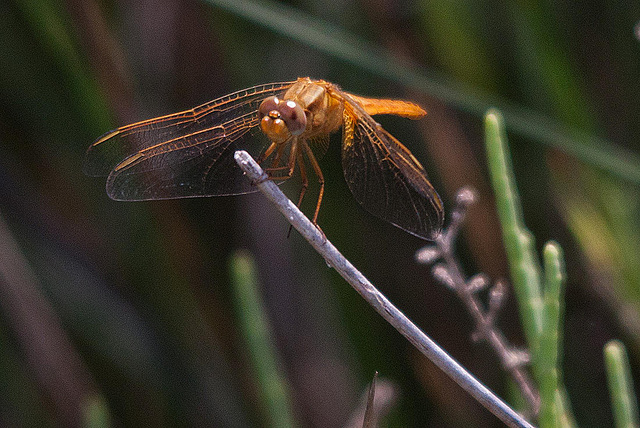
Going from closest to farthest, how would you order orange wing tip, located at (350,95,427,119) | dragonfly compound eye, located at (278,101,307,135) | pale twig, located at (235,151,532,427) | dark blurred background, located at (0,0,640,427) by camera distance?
pale twig, located at (235,151,532,427) < dragonfly compound eye, located at (278,101,307,135) < orange wing tip, located at (350,95,427,119) < dark blurred background, located at (0,0,640,427)

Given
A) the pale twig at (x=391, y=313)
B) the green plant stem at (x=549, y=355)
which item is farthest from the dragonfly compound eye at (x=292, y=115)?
the green plant stem at (x=549, y=355)

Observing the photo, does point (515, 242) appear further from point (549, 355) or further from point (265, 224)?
point (265, 224)

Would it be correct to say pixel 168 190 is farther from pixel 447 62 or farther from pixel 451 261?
pixel 447 62

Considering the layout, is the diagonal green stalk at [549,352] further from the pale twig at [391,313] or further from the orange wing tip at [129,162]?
the orange wing tip at [129,162]

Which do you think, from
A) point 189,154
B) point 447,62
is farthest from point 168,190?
point 447,62

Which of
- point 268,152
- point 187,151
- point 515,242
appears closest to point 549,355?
point 515,242

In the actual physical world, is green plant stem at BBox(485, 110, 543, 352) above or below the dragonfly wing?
below

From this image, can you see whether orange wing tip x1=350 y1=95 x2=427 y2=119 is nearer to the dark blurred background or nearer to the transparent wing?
the transparent wing

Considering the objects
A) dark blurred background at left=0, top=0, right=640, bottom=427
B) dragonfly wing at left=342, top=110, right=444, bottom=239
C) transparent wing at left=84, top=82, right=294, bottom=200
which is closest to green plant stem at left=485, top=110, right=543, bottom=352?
dragonfly wing at left=342, top=110, right=444, bottom=239
